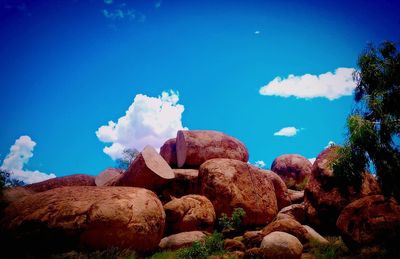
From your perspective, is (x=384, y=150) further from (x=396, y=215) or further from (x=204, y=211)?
(x=204, y=211)

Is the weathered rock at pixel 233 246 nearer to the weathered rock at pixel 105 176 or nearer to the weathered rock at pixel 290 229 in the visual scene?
the weathered rock at pixel 290 229

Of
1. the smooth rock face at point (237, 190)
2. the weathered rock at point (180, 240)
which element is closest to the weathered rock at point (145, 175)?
the smooth rock face at point (237, 190)

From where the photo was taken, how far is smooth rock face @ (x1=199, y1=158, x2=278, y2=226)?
1231cm

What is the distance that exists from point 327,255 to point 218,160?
6.83m

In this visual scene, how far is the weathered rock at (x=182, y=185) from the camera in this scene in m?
13.6

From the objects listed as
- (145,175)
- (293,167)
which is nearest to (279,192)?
(145,175)

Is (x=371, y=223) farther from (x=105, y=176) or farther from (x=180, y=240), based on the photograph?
(x=105, y=176)

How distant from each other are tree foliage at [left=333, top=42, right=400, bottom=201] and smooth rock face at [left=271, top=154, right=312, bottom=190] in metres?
14.2

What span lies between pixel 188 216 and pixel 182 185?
127 inches

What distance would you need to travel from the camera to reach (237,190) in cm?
1259

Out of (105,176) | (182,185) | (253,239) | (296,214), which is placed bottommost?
(253,239)

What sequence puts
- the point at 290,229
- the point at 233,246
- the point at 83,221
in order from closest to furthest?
1. the point at 83,221
2. the point at 233,246
3. the point at 290,229

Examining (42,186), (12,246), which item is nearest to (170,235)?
(12,246)

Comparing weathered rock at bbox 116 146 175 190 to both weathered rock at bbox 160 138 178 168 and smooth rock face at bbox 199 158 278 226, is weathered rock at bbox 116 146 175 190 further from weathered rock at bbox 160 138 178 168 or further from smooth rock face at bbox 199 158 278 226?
weathered rock at bbox 160 138 178 168
